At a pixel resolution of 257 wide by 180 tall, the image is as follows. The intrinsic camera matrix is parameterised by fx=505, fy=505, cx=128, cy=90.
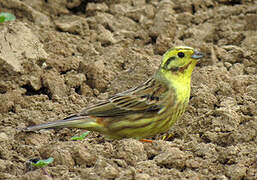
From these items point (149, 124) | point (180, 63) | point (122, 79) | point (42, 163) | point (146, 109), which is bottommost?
point (42, 163)

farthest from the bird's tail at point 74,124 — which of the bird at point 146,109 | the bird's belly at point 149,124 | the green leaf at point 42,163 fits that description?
the green leaf at point 42,163

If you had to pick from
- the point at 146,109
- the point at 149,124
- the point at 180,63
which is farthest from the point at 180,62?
the point at 149,124

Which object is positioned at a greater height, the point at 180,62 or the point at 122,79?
the point at 180,62

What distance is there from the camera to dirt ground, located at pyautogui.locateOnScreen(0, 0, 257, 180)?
491cm

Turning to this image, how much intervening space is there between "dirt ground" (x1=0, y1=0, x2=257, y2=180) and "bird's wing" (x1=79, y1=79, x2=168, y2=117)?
37 centimetres

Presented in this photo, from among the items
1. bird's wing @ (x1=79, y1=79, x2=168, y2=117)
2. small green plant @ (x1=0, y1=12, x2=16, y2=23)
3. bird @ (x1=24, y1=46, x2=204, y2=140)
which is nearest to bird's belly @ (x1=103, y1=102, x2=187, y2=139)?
bird @ (x1=24, y1=46, x2=204, y2=140)

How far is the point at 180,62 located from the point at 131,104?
763 mm

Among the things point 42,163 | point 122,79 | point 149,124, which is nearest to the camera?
point 42,163

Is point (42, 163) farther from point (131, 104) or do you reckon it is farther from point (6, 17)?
point (6, 17)

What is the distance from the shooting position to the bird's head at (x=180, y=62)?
19.3ft

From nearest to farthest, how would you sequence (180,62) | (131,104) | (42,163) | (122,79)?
(42,163) → (131,104) → (180,62) → (122,79)

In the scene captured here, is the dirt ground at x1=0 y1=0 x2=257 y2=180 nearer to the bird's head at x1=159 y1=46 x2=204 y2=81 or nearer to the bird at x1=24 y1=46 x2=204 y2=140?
the bird at x1=24 y1=46 x2=204 y2=140

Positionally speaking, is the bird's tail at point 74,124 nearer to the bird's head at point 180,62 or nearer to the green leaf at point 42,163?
the green leaf at point 42,163

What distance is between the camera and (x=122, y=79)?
264 inches
